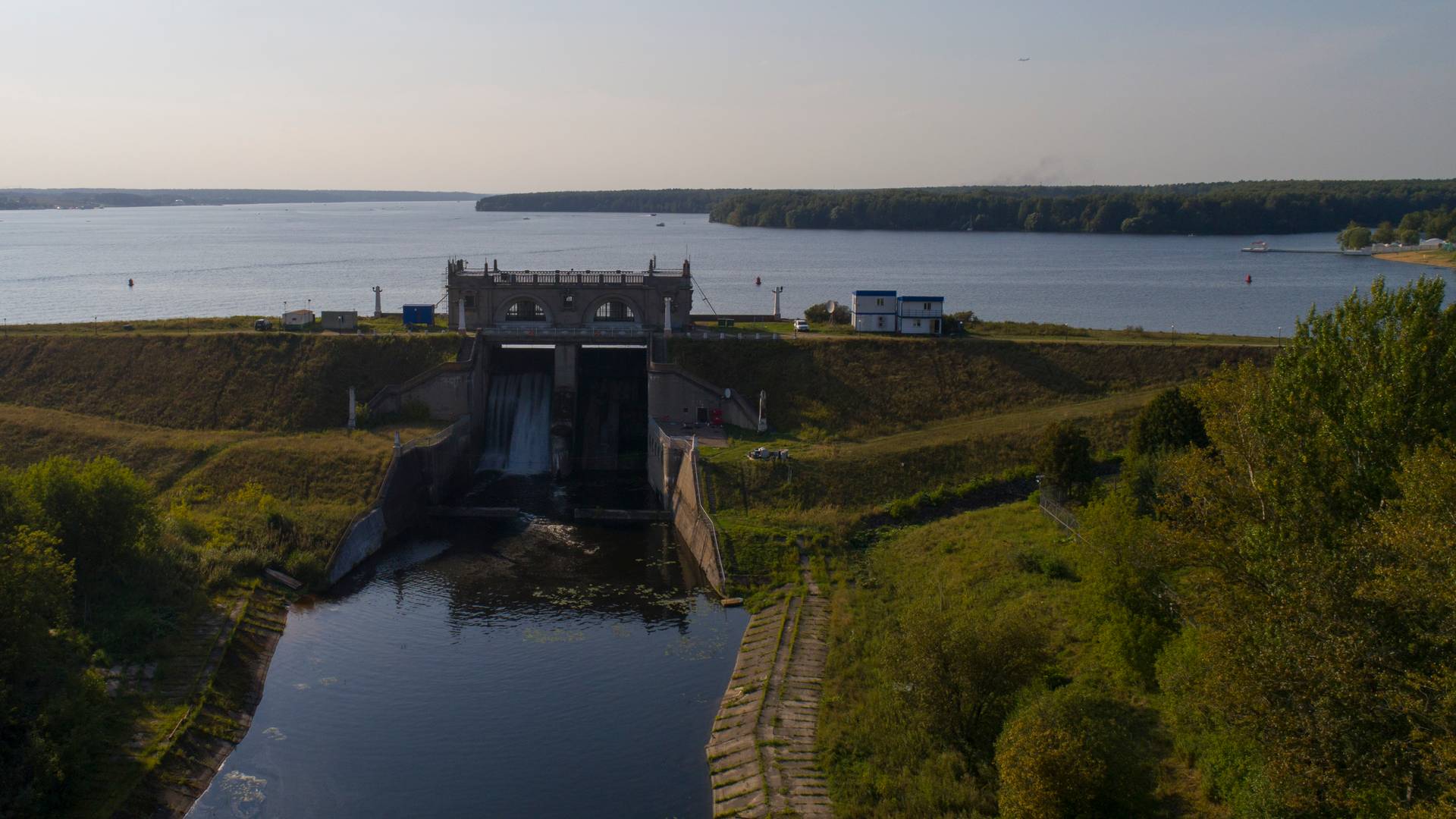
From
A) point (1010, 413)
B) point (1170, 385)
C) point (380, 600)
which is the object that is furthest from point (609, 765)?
point (1170, 385)

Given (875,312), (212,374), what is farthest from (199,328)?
(875,312)

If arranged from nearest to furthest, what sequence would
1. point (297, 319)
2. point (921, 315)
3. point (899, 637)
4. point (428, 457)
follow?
point (899, 637)
point (428, 457)
point (921, 315)
point (297, 319)

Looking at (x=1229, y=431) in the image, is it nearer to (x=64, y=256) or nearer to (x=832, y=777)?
(x=832, y=777)

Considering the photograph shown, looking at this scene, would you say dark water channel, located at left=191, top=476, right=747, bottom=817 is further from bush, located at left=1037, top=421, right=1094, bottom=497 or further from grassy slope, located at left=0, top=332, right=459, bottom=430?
grassy slope, located at left=0, top=332, right=459, bottom=430

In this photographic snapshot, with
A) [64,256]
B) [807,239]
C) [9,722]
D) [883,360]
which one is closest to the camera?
[9,722]

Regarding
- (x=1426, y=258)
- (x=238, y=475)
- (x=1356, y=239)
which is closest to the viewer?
(x=238, y=475)

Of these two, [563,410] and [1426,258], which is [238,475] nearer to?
[563,410]

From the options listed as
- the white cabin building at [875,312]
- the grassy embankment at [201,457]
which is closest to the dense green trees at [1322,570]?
the grassy embankment at [201,457]
